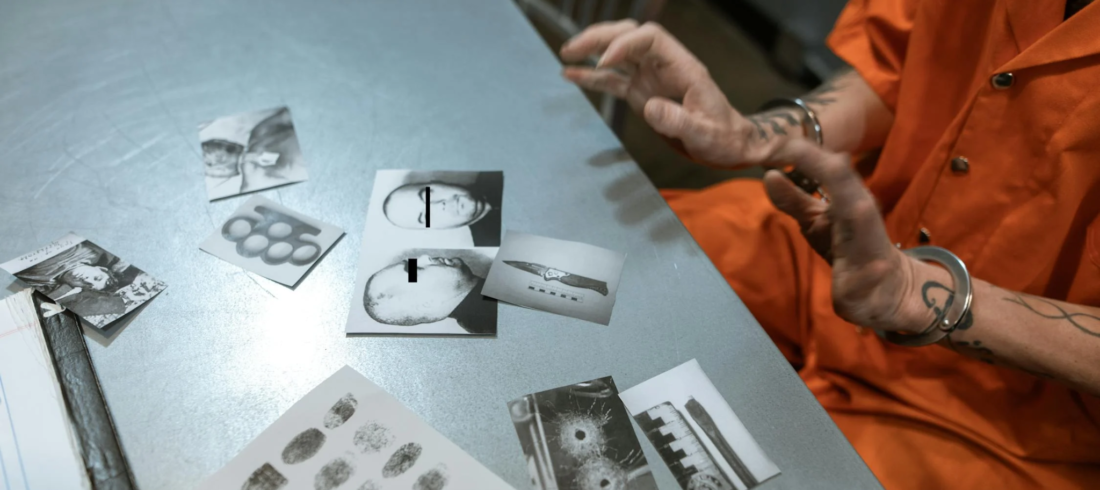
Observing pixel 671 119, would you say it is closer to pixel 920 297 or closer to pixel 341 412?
pixel 920 297

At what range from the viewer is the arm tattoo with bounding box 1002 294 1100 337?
606 mm

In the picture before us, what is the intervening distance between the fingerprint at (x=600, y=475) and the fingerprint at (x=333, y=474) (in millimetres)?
179

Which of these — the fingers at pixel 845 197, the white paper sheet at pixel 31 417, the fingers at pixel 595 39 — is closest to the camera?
the white paper sheet at pixel 31 417

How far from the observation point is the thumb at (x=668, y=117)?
71 cm

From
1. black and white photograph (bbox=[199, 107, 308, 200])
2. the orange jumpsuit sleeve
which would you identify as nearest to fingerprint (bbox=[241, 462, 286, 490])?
black and white photograph (bbox=[199, 107, 308, 200])

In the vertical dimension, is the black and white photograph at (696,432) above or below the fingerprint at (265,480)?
above

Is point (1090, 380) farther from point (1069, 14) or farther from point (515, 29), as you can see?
point (515, 29)

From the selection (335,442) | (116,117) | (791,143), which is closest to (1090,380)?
(791,143)

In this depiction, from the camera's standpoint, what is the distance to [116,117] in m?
0.76

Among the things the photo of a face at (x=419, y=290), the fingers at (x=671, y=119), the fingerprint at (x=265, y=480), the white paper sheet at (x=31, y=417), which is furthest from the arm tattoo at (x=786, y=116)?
the white paper sheet at (x=31, y=417)

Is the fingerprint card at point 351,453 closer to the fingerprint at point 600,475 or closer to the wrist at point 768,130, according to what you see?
the fingerprint at point 600,475

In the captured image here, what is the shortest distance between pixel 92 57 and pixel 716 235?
35.5 inches

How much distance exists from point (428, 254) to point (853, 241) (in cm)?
43

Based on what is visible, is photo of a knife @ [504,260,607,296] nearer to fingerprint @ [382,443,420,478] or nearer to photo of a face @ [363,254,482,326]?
photo of a face @ [363,254,482,326]
